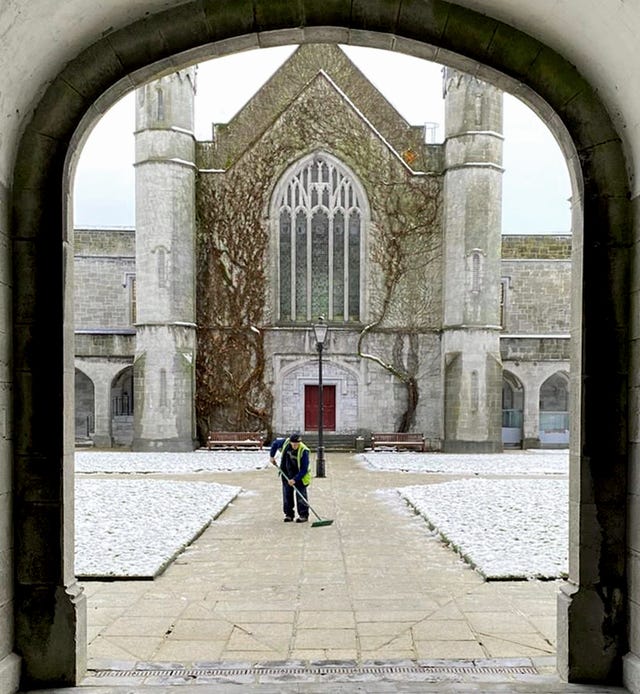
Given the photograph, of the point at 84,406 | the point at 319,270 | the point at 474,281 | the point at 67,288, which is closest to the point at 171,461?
the point at 319,270

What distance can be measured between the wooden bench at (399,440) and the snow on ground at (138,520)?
10184mm

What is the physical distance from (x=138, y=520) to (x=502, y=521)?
5.32 m

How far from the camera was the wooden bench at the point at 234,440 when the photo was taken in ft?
76.7

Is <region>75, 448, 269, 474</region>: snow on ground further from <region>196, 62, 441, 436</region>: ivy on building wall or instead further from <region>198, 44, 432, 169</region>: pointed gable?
<region>198, 44, 432, 169</region>: pointed gable

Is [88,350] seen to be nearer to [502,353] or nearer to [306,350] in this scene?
[306,350]

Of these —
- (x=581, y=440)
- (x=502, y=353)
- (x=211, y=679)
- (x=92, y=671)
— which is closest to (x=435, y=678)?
(x=211, y=679)

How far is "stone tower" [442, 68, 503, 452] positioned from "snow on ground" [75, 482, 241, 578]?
11.6 meters

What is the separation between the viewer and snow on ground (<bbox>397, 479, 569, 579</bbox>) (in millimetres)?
7515

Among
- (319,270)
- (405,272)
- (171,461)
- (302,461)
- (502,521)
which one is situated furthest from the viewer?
(319,270)

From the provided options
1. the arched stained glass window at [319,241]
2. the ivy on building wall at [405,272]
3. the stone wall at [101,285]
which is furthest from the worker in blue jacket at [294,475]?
the stone wall at [101,285]

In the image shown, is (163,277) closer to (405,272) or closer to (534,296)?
(405,272)

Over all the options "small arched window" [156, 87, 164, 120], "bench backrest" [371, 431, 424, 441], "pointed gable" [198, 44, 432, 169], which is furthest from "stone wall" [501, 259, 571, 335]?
"small arched window" [156, 87, 164, 120]

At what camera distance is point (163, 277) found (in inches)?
926

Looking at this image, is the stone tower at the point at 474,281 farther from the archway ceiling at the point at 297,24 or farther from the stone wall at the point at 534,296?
the archway ceiling at the point at 297,24
